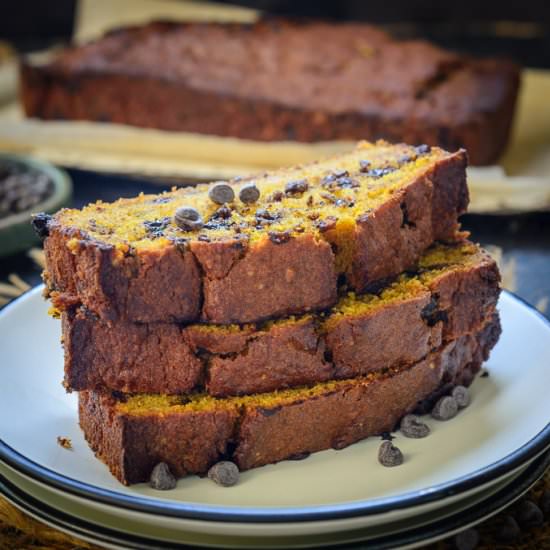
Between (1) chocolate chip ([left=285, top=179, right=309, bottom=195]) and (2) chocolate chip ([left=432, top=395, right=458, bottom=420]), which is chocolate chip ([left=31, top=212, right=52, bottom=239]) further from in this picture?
(2) chocolate chip ([left=432, top=395, right=458, bottom=420])

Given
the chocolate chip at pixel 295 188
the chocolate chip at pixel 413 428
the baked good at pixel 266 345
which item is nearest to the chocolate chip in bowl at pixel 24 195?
the chocolate chip at pixel 295 188

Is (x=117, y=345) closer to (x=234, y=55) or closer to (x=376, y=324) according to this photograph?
(x=376, y=324)

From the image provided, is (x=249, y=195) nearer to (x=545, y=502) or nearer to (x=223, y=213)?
(x=223, y=213)

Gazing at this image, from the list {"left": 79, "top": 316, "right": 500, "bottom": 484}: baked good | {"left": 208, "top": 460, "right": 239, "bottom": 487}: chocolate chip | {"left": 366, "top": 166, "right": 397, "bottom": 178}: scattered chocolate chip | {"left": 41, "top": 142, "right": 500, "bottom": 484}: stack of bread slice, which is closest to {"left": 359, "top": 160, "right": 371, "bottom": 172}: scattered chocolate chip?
{"left": 366, "top": 166, "right": 397, "bottom": 178}: scattered chocolate chip

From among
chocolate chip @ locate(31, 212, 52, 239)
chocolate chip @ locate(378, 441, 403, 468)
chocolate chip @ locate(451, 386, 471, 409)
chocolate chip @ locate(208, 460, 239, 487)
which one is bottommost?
chocolate chip @ locate(208, 460, 239, 487)

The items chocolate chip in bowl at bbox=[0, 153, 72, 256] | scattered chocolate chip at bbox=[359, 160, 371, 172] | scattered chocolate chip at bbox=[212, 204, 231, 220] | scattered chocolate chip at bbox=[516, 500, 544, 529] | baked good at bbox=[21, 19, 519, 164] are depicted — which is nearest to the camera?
scattered chocolate chip at bbox=[516, 500, 544, 529]

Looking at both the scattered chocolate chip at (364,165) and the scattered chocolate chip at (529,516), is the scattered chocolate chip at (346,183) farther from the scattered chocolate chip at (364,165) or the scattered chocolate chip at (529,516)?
the scattered chocolate chip at (529,516)

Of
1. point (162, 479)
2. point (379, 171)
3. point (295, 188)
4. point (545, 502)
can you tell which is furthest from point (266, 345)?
point (545, 502)
